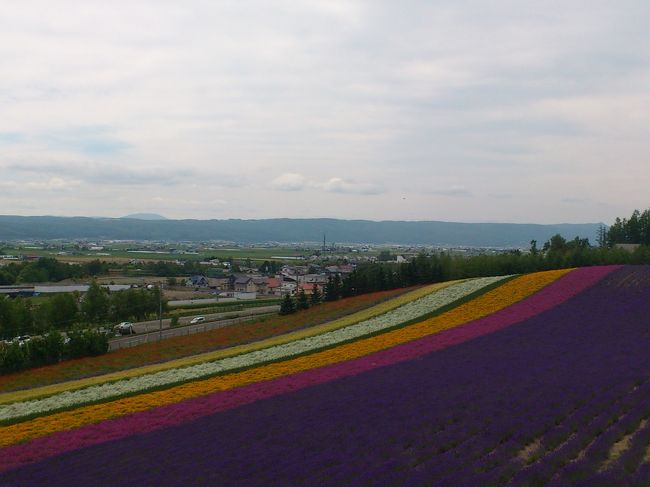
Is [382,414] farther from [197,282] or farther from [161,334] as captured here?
[197,282]

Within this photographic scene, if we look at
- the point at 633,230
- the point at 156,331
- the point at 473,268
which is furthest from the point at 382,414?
the point at 633,230

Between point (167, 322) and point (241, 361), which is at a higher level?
point (241, 361)

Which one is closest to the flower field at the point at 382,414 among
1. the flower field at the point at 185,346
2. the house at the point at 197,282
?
the flower field at the point at 185,346

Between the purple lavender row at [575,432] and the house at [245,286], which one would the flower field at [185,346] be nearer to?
the purple lavender row at [575,432]

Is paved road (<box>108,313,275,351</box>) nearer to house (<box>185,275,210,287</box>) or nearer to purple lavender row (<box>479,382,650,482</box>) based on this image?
purple lavender row (<box>479,382,650,482</box>)

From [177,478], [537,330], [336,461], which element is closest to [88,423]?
[177,478]

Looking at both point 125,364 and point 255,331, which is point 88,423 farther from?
point 255,331

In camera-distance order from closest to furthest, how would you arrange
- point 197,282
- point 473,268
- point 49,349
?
point 49,349 < point 473,268 < point 197,282
